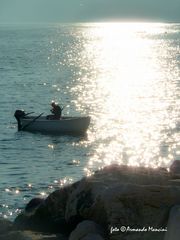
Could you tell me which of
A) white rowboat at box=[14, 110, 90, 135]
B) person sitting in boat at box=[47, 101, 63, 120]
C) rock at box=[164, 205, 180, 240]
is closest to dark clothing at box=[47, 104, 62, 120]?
person sitting in boat at box=[47, 101, 63, 120]

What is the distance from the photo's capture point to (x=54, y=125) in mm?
47812

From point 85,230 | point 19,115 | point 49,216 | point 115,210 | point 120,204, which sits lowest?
point 85,230

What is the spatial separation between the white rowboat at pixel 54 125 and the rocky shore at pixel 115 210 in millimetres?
27125

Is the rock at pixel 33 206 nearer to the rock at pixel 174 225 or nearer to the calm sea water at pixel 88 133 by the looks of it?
the calm sea water at pixel 88 133

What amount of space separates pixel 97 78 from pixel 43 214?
7863cm

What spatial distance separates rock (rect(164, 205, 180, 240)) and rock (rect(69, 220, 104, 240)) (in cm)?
198

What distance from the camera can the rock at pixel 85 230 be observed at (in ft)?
57.3

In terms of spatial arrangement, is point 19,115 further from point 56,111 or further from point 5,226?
point 5,226

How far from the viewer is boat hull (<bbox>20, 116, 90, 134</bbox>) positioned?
156ft

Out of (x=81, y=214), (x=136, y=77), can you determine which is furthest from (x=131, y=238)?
(x=136, y=77)

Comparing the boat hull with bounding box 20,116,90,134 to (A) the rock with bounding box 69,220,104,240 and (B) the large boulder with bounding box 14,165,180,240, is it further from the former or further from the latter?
(A) the rock with bounding box 69,220,104,240

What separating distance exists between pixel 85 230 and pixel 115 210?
1.00 metres


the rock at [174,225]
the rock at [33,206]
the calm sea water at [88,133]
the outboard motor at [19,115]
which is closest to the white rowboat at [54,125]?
the outboard motor at [19,115]

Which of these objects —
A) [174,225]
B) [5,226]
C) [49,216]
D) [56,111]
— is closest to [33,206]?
[5,226]
